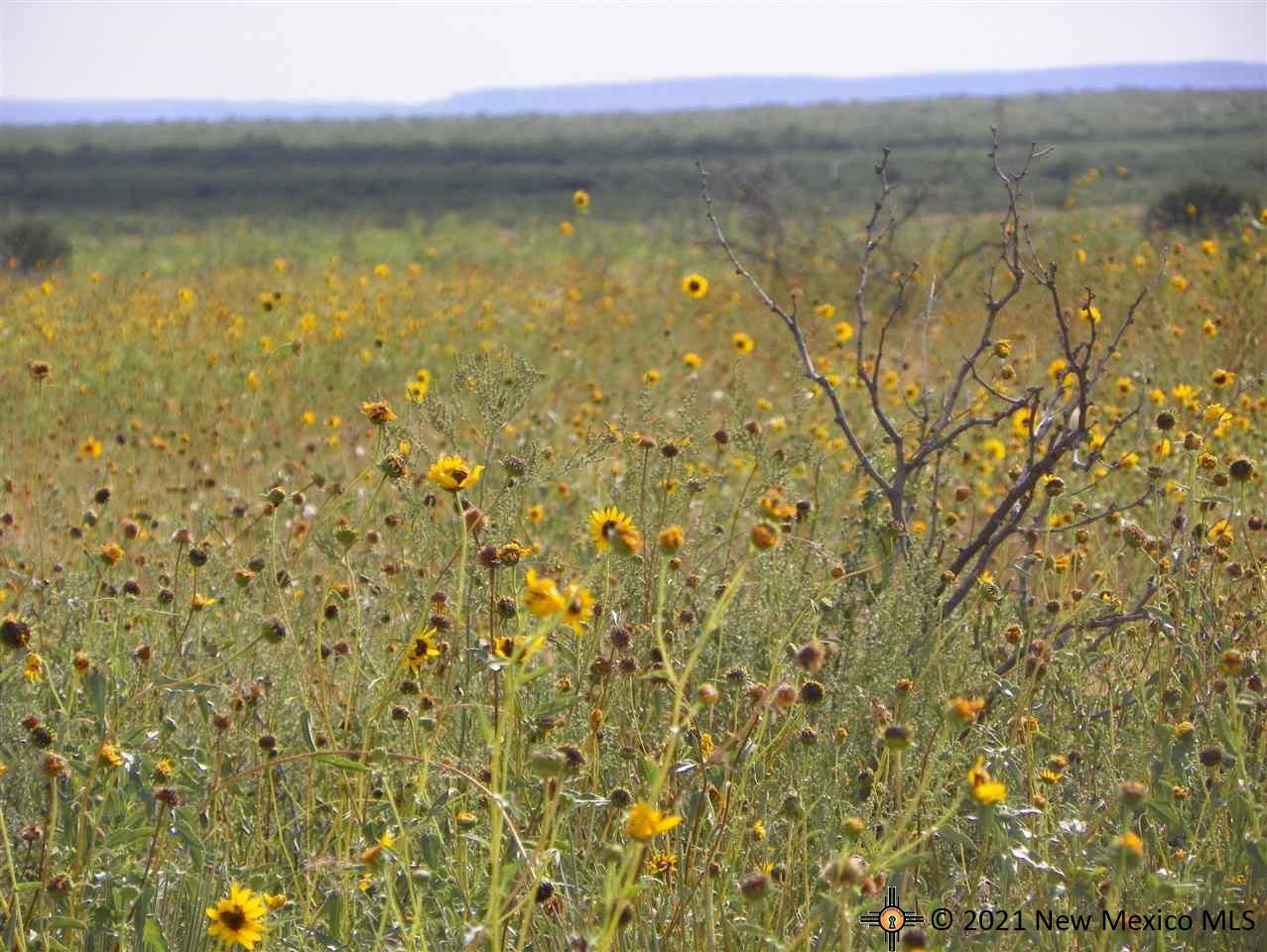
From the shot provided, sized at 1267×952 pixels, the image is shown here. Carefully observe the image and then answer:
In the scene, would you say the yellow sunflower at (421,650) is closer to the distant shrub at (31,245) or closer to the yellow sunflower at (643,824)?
the yellow sunflower at (643,824)

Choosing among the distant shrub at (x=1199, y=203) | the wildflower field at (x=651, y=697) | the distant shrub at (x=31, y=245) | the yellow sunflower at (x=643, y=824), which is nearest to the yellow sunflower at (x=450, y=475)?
→ the wildflower field at (x=651, y=697)

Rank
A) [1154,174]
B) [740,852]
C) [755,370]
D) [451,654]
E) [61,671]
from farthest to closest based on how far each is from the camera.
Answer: [1154,174], [755,370], [61,671], [451,654], [740,852]

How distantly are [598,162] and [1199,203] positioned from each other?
1087 inches

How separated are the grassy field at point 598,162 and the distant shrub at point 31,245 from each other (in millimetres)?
6979

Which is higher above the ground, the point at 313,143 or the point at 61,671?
the point at 313,143

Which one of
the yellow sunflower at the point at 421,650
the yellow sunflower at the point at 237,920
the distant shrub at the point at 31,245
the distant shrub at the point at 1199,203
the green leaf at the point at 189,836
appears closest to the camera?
the yellow sunflower at the point at 237,920

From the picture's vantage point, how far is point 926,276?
35.7 ft

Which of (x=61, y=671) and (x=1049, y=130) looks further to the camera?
(x=1049, y=130)

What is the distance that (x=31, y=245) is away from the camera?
1305 cm

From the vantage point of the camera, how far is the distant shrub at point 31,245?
1246 cm

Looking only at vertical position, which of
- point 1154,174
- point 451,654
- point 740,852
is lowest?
point 740,852

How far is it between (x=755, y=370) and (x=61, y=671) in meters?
5.24

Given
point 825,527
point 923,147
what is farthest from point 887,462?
point 923,147

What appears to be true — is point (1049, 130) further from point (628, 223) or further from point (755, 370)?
point (755, 370)
